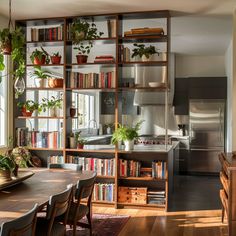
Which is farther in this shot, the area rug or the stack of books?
the stack of books

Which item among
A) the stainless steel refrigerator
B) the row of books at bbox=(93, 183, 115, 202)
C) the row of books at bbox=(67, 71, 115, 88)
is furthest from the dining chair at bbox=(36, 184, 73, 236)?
the stainless steel refrigerator

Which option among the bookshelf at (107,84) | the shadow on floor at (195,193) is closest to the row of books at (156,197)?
the bookshelf at (107,84)

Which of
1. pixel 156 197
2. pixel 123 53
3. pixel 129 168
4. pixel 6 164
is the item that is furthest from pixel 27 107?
pixel 156 197

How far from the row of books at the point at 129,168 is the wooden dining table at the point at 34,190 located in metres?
1.11

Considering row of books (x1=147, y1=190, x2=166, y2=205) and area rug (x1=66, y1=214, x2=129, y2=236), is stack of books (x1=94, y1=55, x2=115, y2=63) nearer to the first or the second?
row of books (x1=147, y1=190, x2=166, y2=205)

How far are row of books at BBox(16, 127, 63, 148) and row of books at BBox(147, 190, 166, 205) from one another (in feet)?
4.90

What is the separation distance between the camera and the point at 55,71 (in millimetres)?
7953

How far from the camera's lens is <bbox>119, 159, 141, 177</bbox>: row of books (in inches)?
191

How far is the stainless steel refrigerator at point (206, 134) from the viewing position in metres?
7.46

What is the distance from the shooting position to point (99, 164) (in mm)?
4980

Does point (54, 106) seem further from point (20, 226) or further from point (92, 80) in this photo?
point (20, 226)

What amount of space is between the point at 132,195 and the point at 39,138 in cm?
165

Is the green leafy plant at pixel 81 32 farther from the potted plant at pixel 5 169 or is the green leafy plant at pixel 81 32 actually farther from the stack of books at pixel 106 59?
the potted plant at pixel 5 169

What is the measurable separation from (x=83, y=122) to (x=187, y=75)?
2.86m
